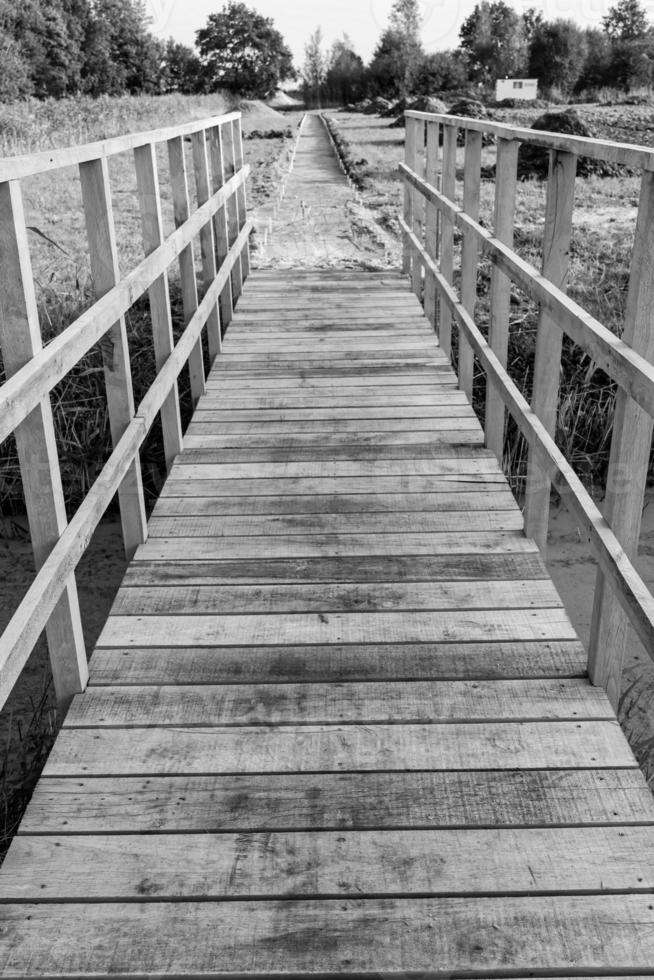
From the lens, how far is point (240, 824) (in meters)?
2.05

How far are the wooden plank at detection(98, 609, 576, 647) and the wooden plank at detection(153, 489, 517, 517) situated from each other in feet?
2.54

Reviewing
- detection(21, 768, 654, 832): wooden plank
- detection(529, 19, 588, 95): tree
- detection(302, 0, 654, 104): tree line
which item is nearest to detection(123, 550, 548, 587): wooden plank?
detection(21, 768, 654, 832): wooden plank

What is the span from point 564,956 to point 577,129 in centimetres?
1340

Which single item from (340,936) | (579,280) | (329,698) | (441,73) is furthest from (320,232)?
(441,73)

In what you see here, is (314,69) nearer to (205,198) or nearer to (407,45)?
(407,45)

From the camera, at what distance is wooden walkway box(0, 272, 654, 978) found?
177cm

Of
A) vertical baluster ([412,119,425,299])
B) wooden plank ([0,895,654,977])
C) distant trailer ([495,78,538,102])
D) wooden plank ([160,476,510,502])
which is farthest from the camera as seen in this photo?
distant trailer ([495,78,538,102])

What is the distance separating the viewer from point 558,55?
69625 mm

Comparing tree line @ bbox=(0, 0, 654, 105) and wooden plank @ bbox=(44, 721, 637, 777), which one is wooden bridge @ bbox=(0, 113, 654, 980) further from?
tree line @ bbox=(0, 0, 654, 105)

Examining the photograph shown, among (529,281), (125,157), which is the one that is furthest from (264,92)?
(529,281)

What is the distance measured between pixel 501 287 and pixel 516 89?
55747 mm

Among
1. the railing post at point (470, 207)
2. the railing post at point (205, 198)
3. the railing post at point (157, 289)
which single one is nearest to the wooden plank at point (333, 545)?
the railing post at point (157, 289)

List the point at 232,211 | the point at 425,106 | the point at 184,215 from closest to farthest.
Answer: the point at 184,215
the point at 232,211
the point at 425,106

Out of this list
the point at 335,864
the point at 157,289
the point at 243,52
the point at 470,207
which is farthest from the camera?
the point at 243,52
